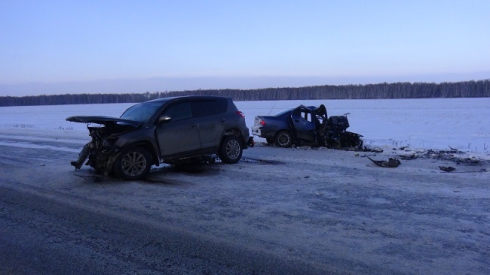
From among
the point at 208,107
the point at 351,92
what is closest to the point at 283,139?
the point at 208,107

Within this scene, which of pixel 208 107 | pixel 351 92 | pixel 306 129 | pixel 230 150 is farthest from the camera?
pixel 351 92

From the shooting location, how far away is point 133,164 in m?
9.02

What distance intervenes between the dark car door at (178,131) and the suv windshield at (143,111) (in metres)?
0.30

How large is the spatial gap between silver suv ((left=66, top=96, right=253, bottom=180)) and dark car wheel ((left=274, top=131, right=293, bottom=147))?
14.4 feet

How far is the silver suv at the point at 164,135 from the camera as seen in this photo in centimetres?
884

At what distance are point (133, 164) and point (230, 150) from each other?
2829 millimetres

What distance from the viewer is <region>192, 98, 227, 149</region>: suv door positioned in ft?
33.9

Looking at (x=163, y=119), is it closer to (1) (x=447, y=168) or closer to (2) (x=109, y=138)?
(2) (x=109, y=138)

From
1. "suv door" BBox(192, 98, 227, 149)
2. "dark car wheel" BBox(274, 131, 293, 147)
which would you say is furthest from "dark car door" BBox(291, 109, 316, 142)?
"suv door" BBox(192, 98, 227, 149)

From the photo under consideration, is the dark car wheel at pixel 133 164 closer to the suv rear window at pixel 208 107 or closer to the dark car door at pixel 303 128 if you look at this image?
the suv rear window at pixel 208 107

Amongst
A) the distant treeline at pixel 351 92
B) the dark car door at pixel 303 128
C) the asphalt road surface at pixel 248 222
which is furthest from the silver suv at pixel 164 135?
the distant treeline at pixel 351 92

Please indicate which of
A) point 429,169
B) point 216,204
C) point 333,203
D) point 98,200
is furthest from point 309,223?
point 429,169

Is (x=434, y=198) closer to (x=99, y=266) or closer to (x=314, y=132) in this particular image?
(x=99, y=266)

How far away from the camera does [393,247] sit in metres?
4.93
